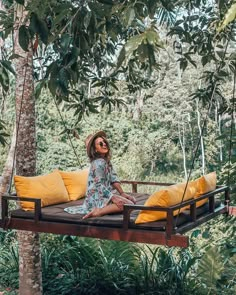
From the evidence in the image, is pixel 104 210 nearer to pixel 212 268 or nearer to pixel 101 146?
pixel 101 146

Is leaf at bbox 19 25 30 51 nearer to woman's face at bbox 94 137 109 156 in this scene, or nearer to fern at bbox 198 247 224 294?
woman's face at bbox 94 137 109 156

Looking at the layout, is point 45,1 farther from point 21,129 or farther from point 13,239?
point 13,239

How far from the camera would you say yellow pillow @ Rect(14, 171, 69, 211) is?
11.3ft

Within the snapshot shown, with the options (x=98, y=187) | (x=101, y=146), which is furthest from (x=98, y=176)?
(x=101, y=146)

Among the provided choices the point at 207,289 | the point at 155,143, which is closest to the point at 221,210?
the point at 207,289

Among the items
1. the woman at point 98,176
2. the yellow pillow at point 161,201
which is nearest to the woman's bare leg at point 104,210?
the woman at point 98,176

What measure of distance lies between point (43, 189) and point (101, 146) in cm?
60

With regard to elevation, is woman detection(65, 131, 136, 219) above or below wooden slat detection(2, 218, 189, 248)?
above

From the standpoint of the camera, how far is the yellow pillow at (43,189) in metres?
3.44

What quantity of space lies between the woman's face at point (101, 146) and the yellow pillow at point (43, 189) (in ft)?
1.79

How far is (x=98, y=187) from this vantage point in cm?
341

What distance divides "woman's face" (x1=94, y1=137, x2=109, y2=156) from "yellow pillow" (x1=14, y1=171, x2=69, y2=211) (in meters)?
0.55

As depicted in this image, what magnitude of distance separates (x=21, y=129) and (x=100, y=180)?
1.12 meters

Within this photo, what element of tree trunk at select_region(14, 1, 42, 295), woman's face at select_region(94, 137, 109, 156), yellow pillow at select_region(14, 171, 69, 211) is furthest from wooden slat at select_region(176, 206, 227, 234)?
tree trunk at select_region(14, 1, 42, 295)
